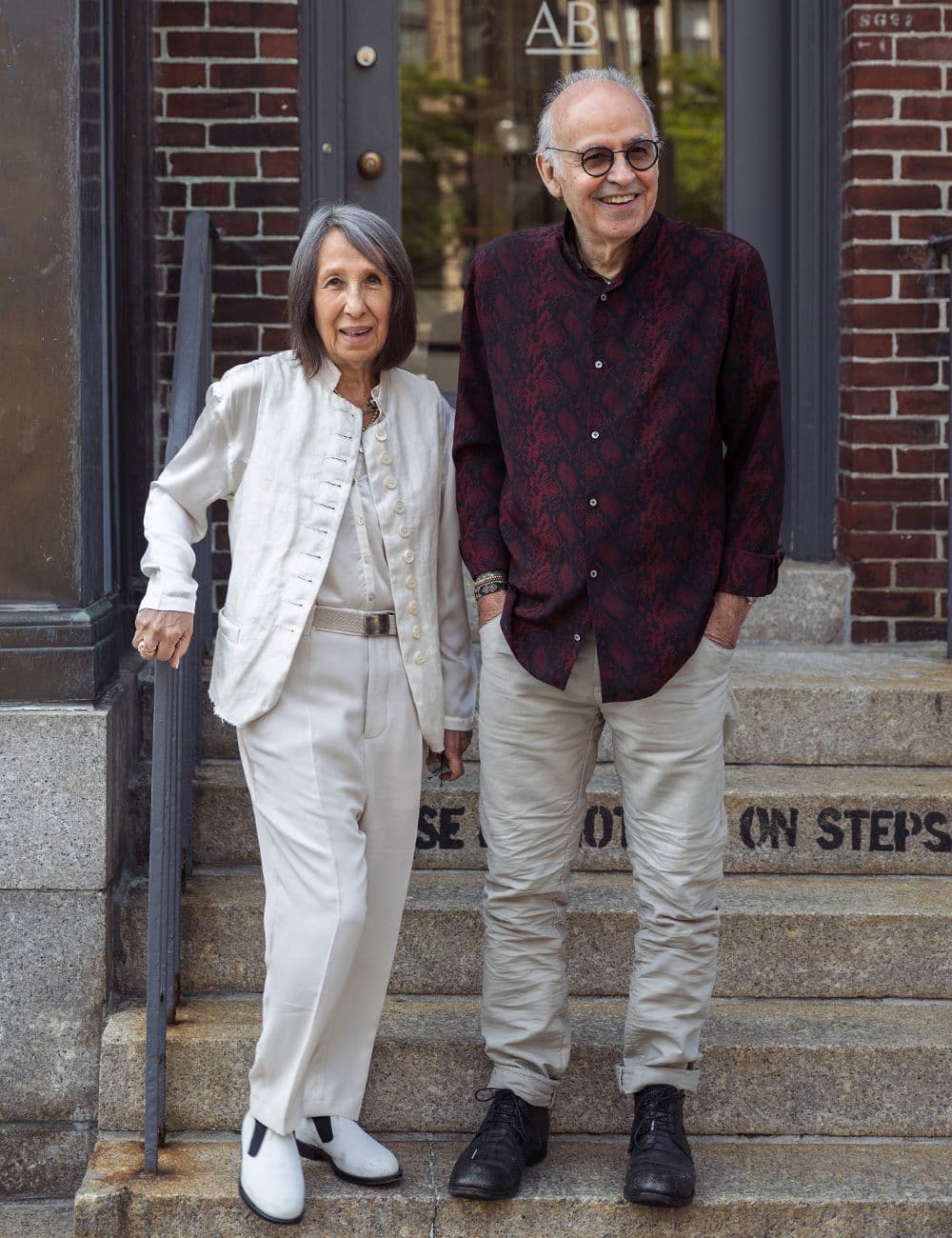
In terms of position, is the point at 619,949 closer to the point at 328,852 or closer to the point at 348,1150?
the point at 348,1150

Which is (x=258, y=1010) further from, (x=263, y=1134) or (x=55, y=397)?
(x=55, y=397)

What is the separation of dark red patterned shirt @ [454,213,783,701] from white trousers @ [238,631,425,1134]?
0.30 m

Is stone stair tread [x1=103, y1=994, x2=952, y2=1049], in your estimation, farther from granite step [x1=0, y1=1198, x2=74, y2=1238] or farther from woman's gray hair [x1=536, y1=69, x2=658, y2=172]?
woman's gray hair [x1=536, y1=69, x2=658, y2=172]

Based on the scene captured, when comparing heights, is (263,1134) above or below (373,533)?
below

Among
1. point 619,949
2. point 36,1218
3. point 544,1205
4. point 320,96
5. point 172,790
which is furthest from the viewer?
point 320,96

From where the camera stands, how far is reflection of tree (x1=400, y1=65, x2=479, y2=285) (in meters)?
4.76

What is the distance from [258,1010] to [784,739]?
1515 millimetres

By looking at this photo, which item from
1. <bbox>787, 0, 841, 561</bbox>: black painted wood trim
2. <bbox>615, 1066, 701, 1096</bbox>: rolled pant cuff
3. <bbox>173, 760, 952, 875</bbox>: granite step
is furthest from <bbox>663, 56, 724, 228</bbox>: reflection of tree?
<bbox>615, 1066, 701, 1096</bbox>: rolled pant cuff

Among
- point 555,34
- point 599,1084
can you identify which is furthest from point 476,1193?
point 555,34

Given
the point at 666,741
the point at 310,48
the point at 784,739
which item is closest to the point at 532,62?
the point at 310,48

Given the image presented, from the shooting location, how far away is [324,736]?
2.72 m

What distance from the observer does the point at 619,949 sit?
3.44 m

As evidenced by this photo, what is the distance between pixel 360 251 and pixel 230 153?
194 cm

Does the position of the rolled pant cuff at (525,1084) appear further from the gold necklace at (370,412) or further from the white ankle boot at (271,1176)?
the gold necklace at (370,412)
